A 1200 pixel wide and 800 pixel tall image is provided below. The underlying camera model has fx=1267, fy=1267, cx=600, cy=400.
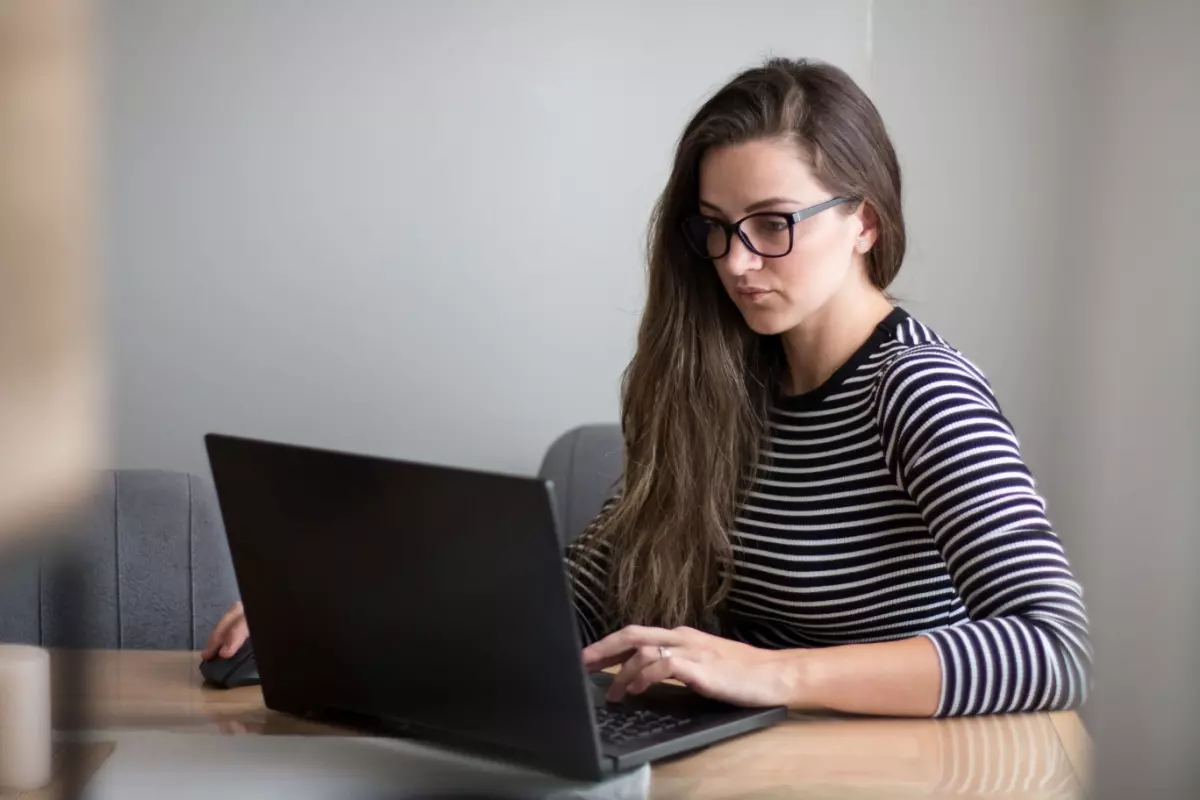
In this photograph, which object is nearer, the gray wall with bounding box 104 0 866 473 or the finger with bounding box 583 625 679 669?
the finger with bounding box 583 625 679 669

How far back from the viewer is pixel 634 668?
94 centimetres

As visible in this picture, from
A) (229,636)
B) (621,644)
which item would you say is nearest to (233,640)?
(229,636)

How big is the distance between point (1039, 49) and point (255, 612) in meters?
1.43

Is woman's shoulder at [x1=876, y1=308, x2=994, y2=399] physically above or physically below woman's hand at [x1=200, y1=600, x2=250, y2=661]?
above

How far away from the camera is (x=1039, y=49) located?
72.2 inches

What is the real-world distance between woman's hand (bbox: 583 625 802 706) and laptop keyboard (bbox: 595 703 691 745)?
25mm

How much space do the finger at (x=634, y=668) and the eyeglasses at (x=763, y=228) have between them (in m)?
0.47

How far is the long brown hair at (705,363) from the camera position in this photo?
4.21ft

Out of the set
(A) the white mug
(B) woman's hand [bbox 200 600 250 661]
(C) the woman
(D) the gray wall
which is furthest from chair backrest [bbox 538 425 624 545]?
(A) the white mug

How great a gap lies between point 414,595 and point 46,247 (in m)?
0.54

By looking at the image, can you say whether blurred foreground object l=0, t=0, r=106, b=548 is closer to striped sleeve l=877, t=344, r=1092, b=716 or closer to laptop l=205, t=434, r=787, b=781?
laptop l=205, t=434, r=787, b=781

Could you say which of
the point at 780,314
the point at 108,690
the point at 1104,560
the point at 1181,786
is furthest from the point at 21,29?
the point at 780,314

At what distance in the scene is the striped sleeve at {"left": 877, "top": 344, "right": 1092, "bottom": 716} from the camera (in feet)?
3.21

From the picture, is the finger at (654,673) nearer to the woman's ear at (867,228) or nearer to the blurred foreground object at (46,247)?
the woman's ear at (867,228)
